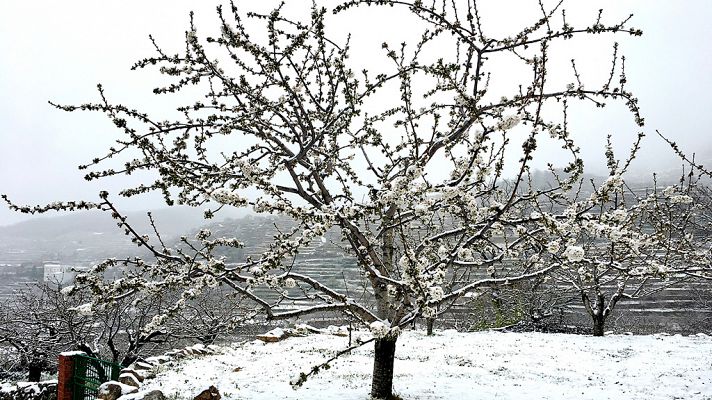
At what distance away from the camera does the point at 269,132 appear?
260 inches

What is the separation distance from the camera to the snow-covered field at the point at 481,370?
746 centimetres

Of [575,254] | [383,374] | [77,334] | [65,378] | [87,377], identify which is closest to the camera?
[575,254]

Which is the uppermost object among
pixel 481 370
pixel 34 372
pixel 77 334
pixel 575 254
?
pixel 575 254

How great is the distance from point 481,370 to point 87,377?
7837mm

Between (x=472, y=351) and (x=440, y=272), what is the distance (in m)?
8.22

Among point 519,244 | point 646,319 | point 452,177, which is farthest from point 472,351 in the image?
point 646,319

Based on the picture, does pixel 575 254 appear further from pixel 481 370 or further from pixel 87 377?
pixel 87 377

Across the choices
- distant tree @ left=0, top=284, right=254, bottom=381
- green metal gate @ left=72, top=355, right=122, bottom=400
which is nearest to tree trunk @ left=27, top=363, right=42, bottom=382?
distant tree @ left=0, top=284, right=254, bottom=381

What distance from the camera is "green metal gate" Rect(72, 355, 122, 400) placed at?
8.13m

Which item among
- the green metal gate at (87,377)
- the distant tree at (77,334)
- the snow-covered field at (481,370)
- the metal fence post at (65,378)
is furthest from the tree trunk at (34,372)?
the metal fence post at (65,378)

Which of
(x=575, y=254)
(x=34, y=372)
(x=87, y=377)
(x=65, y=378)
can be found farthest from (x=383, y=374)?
(x=34, y=372)

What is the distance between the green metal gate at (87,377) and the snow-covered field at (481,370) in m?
1.03

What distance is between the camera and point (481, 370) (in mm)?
9375

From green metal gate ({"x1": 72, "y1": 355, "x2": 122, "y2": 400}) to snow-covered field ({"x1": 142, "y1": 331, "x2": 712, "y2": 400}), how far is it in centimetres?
103
